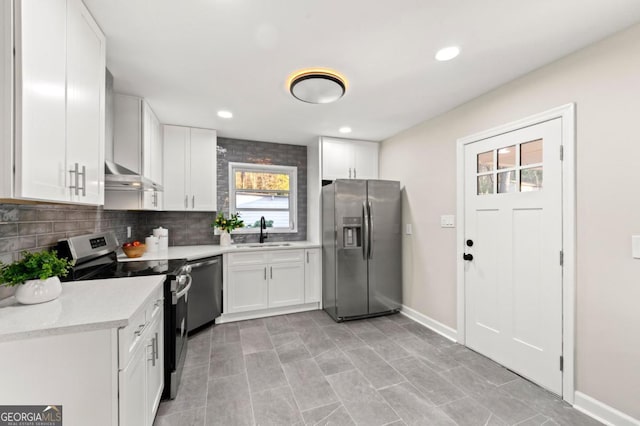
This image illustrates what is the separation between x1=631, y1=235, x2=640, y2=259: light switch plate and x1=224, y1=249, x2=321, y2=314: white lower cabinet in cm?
288

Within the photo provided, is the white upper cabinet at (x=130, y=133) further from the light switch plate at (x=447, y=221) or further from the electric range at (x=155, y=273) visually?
the light switch plate at (x=447, y=221)

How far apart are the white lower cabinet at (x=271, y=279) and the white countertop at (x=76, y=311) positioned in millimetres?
1752

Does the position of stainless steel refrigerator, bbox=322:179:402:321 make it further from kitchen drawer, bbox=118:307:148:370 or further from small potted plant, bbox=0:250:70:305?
small potted plant, bbox=0:250:70:305

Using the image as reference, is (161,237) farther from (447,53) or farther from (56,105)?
(447,53)

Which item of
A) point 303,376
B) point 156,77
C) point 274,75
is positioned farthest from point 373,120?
point 303,376

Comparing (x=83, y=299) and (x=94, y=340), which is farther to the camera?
(x=83, y=299)

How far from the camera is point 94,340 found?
3.48 feet

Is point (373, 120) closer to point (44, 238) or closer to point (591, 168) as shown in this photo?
point (591, 168)

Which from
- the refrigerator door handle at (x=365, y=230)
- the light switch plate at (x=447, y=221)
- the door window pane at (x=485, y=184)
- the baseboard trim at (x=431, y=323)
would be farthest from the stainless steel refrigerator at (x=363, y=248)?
the door window pane at (x=485, y=184)

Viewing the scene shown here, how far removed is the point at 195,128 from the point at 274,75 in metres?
1.78

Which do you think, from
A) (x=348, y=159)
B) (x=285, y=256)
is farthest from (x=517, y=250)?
(x=285, y=256)

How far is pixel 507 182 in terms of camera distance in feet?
7.45

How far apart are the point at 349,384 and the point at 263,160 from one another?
10.3ft

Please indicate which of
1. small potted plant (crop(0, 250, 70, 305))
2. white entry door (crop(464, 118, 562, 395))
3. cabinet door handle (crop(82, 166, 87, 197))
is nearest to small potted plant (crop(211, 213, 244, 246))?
cabinet door handle (crop(82, 166, 87, 197))
